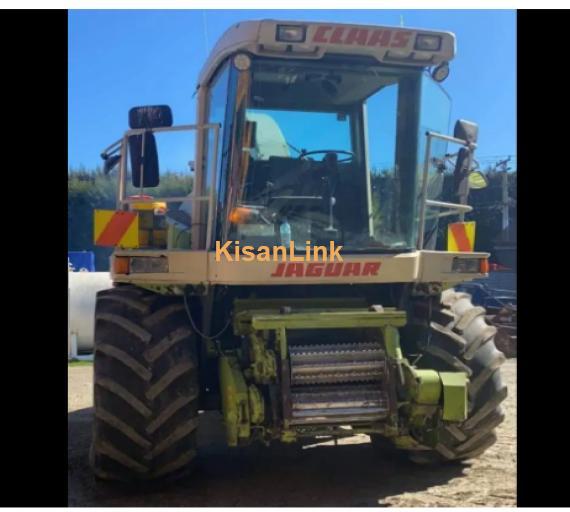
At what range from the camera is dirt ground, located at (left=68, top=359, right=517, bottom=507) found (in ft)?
13.9

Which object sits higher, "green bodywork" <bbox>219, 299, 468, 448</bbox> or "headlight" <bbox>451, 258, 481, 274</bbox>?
"headlight" <bbox>451, 258, 481, 274</bbox>

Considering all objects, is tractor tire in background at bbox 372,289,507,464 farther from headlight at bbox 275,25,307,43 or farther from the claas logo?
headlight at bbox 275,25,307,43

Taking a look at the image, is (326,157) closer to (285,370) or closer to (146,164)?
(146,164)

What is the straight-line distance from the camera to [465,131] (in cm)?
486

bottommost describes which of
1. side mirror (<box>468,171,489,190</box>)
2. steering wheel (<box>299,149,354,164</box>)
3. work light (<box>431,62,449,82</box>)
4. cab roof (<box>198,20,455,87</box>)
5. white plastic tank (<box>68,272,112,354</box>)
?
white plastic tank (<box>68,272,112,354</box>)

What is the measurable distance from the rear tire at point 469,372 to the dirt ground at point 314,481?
9.1 inches

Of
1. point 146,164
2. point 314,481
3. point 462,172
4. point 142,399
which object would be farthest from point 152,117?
point 314,481

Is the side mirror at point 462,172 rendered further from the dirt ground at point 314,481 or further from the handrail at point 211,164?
the dirt ground at point 314,481

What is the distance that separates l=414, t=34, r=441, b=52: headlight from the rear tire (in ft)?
6.19

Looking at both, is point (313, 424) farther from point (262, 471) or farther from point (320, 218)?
point (320, 218)

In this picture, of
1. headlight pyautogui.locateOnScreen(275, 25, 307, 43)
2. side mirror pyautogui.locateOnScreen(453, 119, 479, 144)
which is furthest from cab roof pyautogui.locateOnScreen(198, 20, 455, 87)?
side mirror pyautogui.locateOnScreen(453, 119, 479, 144)

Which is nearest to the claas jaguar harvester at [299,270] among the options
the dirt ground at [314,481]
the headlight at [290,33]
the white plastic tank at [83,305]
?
the headlight at [290,33]

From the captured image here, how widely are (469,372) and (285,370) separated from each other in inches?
53.8
